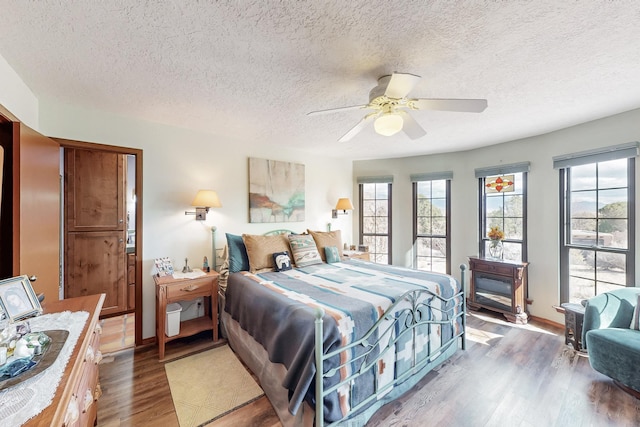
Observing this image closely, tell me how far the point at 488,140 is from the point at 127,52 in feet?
13.5

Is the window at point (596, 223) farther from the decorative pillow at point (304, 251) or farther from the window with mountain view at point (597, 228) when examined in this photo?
the decorative pillow at point (304, 251)

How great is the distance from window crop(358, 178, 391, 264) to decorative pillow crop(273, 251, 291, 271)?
2.30m

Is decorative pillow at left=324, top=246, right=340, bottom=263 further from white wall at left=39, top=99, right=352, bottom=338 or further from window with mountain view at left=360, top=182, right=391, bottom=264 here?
window with mountain view at left=360, top=182, right=391, bottom=264

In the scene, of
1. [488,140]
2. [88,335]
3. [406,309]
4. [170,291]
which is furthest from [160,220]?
[488,140]

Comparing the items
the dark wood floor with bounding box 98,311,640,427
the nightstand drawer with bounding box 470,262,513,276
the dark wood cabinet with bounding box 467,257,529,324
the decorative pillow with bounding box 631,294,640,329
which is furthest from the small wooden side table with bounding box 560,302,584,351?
the nightstand drawer with bounding box 470,262,513,276

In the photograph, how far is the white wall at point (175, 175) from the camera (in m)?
2.59

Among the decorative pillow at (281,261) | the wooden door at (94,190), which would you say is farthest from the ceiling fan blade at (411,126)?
the wooden door at (94,190)

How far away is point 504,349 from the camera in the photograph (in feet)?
8.95

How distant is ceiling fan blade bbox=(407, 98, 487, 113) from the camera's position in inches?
67.3

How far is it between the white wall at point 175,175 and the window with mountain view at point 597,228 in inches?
151

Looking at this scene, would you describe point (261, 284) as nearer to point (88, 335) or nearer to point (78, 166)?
point (88, 335)

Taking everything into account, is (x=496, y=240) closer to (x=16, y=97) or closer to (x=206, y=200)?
(x=206, y=200)

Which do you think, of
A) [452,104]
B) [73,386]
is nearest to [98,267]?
[73,386]

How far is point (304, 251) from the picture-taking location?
3232 mm
